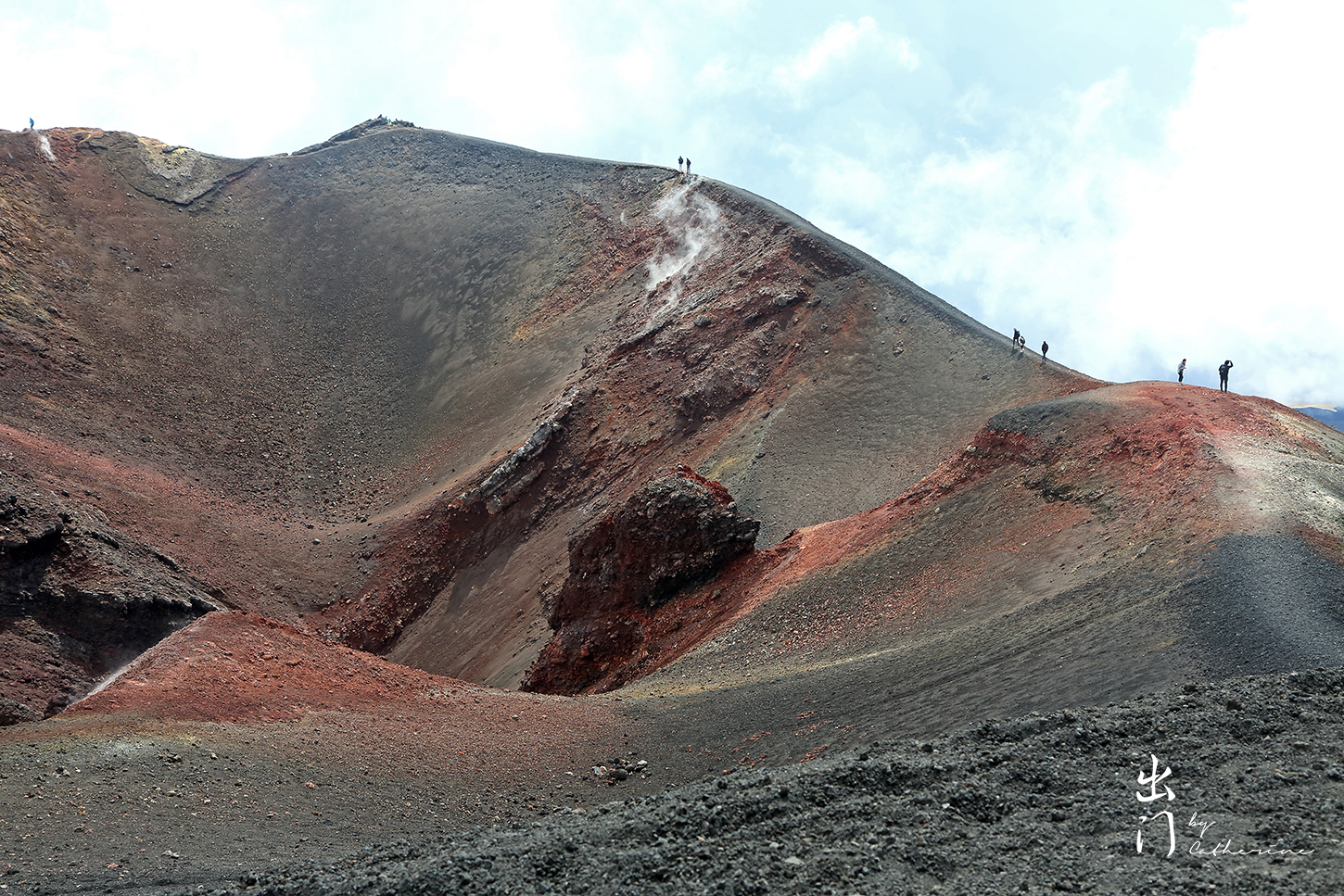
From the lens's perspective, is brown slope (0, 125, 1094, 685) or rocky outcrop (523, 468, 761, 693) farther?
brown slope (0, 125, 1094, 685)

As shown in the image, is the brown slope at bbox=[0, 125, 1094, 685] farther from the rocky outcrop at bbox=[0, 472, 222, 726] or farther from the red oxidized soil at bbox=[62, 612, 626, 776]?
the red oxidized soil at bbox=[62, 612, 626, 776]

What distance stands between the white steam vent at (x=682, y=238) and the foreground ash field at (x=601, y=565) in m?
0.35

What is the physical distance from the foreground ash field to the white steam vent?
35 centimetres

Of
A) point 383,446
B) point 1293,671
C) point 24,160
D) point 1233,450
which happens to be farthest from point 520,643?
point 24,160

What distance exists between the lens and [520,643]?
34.2 m

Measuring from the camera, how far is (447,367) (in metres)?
54.5

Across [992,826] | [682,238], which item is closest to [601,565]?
[992,826]

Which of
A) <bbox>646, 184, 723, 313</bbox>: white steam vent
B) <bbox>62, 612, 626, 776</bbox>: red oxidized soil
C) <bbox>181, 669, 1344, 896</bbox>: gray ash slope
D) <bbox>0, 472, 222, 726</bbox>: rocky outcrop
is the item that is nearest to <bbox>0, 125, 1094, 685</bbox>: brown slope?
<bbox>646, 184, 723, 313</bbox>: white steam vent

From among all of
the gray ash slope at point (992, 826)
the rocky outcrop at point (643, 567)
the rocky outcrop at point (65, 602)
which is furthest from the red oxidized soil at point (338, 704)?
the rocky outcrop at point (643, 567)

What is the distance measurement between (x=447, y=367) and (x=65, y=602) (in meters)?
32.5

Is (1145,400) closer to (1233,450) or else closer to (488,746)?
(1233,450)

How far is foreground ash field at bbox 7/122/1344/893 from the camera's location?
11375 mm

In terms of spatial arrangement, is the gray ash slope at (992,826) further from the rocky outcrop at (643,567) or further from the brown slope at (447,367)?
the brown slope at (447,367)

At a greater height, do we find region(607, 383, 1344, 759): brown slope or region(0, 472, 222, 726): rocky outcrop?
region(607, 383, 1344, 759): brown slope
